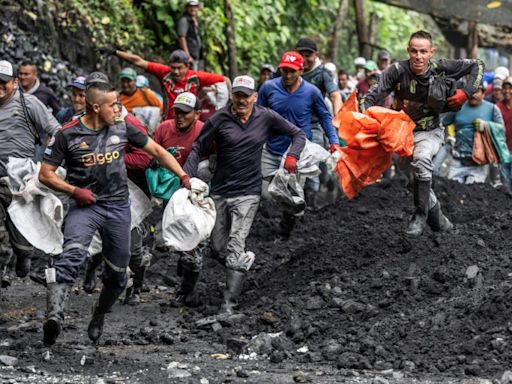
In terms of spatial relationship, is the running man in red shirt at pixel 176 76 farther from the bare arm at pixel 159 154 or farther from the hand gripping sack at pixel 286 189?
the bare arm at pixel 159 154

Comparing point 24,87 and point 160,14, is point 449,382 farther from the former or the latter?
point 160,14

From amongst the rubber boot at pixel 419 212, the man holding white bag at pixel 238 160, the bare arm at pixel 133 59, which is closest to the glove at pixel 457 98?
the rubber boot at pixel 419 212

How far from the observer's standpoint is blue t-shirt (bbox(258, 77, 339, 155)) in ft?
43.3

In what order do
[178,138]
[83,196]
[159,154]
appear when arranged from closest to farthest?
[83,196] < [159,154] < [178,138]

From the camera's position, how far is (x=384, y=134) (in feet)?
36.0

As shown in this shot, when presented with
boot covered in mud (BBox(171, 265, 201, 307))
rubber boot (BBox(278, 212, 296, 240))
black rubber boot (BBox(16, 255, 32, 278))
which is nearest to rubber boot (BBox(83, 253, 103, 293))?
black rubber boot (BBox(16, 255, 32, 278))

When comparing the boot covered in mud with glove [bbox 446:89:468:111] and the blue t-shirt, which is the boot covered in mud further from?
glove [bbox 446:89:468:111]

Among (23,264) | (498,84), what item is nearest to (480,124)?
(498,84)

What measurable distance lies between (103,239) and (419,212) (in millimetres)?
3704

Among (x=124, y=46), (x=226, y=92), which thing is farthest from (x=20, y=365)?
(x=124, y=46)

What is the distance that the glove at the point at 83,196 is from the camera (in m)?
8.94

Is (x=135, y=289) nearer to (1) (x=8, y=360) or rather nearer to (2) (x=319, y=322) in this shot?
(2) (x=319, y=322)

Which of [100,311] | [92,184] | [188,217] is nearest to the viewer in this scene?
[92,184]

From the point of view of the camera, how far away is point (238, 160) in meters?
11.0
